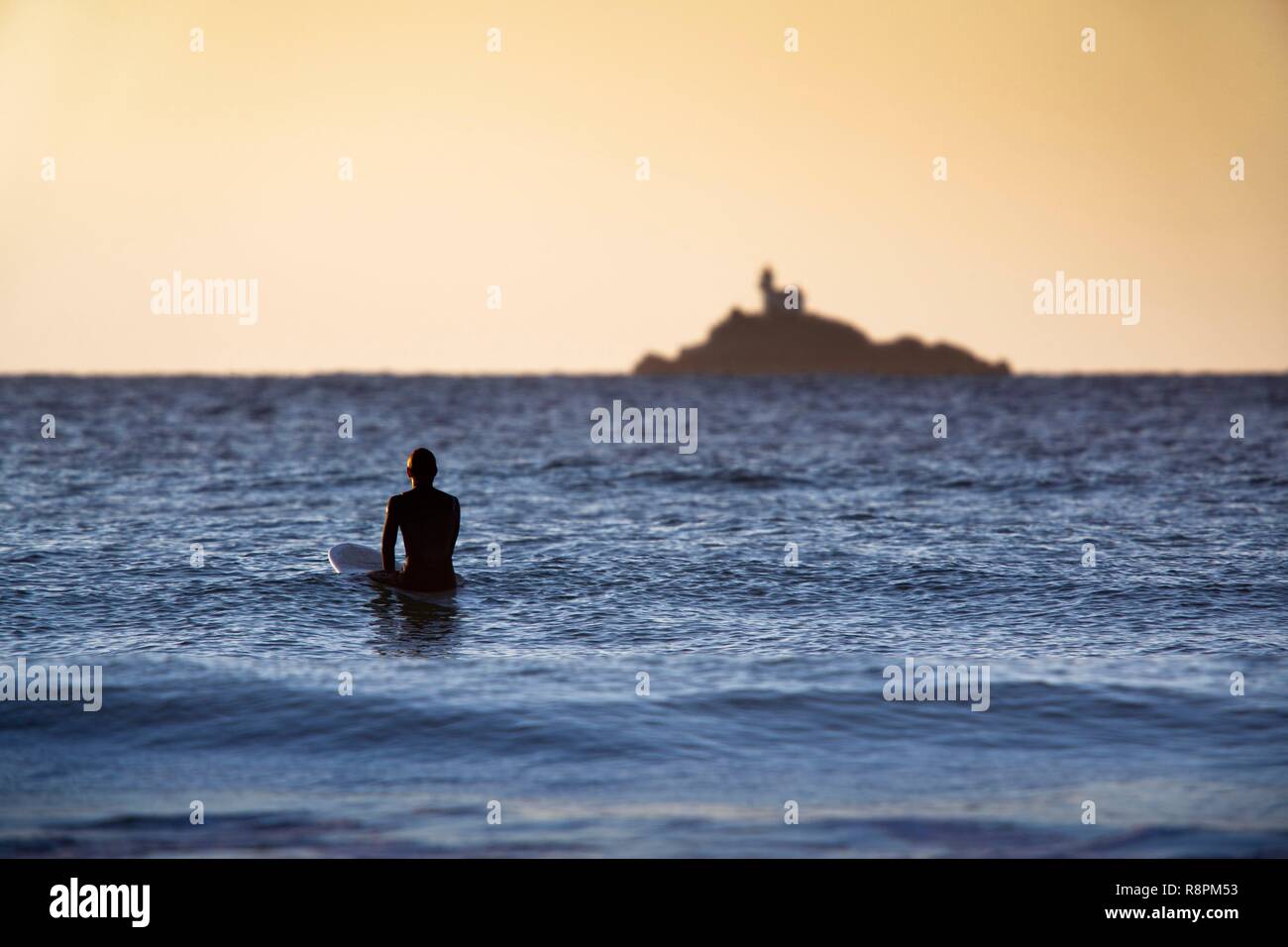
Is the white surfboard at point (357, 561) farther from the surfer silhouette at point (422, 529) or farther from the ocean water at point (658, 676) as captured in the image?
the surfer silhouette at point (422, 529)

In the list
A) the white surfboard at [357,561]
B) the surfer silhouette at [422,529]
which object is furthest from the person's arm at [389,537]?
the white surfboard at [357,561]

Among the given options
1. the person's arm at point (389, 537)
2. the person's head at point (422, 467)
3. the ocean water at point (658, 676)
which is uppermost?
the person's head at point (422, 467)

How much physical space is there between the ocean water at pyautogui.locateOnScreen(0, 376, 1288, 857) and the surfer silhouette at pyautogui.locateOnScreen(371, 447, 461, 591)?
39 centimetres

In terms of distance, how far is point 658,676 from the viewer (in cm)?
1076

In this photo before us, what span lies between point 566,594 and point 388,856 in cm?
831

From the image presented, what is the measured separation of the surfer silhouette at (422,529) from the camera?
13.7 metres

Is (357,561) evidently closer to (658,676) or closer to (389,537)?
(389,537)

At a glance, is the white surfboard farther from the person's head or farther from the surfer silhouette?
the person's head

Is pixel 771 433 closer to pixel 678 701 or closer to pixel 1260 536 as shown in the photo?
pixel 1260 536

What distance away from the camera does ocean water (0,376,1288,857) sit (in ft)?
23.9

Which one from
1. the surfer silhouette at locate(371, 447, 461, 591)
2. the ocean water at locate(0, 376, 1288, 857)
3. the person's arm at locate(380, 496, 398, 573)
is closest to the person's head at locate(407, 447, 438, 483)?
the surfer silhouette at locate(371, 447, 461, 591)

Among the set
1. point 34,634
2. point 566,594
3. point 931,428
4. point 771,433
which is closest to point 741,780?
point 566,594

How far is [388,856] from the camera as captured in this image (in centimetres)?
668

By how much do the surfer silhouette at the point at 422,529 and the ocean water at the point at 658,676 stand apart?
1.27 feet
